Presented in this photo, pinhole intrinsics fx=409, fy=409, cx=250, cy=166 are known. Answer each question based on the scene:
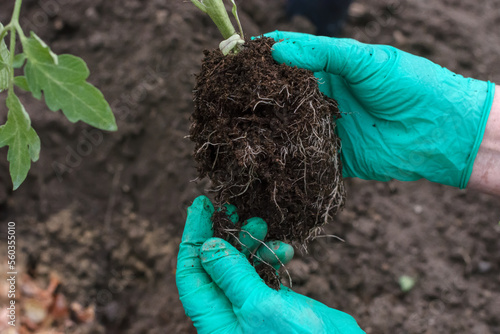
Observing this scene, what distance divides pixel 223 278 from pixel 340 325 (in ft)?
1.85

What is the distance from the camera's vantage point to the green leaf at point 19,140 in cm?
151

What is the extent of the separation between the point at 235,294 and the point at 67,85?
108 centimetres

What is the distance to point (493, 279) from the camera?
3.12 metres

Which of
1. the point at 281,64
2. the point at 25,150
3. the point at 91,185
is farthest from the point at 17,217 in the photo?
the point at 281,64

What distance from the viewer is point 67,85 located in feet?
4.56

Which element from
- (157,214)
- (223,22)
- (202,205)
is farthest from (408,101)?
(157,214)

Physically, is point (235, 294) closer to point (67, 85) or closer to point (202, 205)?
point (202, 205)

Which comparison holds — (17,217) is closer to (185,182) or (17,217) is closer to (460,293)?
(185,182)

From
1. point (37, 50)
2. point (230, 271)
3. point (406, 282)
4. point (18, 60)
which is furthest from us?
point (406, 282)

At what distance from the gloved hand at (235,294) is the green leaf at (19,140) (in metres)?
0.78

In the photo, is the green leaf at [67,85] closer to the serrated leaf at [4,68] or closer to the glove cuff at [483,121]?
the serrated leaf at [4,68]

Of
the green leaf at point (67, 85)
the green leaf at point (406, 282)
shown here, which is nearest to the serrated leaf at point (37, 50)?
the green leaf at point (67, 85)

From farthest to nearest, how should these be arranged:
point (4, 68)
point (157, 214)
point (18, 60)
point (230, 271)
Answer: point (157, 214)
point (230, 271)
point (4, 68)
point (18, 60)

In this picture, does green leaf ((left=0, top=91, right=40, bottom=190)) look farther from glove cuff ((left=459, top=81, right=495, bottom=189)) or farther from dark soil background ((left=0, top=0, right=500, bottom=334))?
glove cuff ((left=459, top=81, right=495, bottom=189))
